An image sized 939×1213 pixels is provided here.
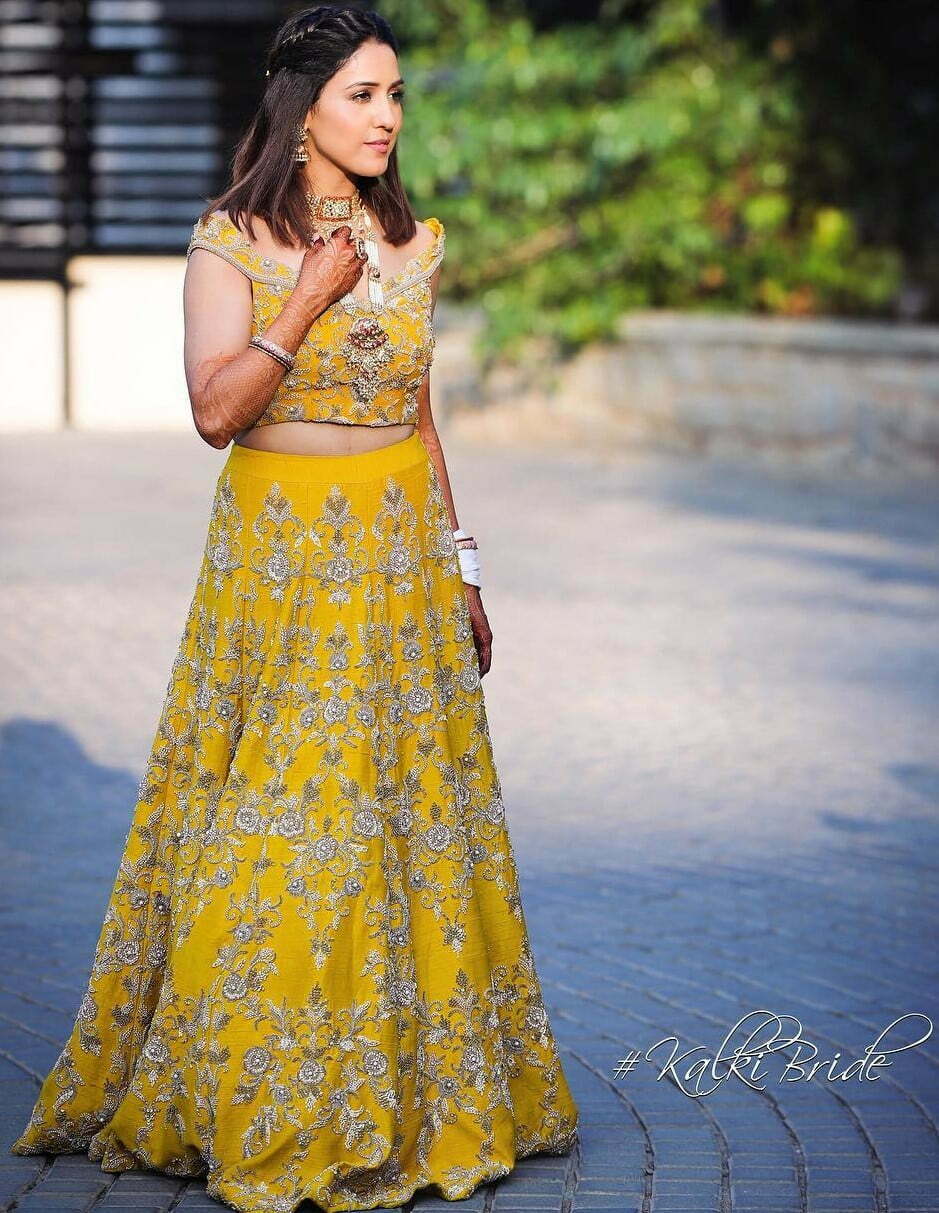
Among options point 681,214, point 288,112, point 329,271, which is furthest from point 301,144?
point 681,214

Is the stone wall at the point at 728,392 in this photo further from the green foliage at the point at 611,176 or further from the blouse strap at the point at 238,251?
the blouse strap at the point at 238,251

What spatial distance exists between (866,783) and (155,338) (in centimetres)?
1291

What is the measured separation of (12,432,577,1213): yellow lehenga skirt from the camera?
11.5ft

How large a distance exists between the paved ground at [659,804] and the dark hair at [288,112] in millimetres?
1706

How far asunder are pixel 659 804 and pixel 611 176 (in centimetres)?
1074

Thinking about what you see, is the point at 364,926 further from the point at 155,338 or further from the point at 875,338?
the point at 155,338

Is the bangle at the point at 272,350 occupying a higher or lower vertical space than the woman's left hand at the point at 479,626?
higher

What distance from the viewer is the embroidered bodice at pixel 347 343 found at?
352 centimetres

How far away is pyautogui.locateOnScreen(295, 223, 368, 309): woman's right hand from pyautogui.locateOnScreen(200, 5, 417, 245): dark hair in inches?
3.9

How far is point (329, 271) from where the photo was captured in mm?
3457

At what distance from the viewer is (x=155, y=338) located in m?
18.7

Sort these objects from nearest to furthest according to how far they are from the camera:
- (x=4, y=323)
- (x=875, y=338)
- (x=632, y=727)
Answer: (x=632, y=727)
(x=875, y=338)
(x=4, y=323)

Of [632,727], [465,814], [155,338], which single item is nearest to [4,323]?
[155,338]

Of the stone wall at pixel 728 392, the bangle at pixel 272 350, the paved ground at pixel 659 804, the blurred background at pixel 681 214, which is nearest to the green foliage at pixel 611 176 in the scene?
the blurred background at pixel 681 214
